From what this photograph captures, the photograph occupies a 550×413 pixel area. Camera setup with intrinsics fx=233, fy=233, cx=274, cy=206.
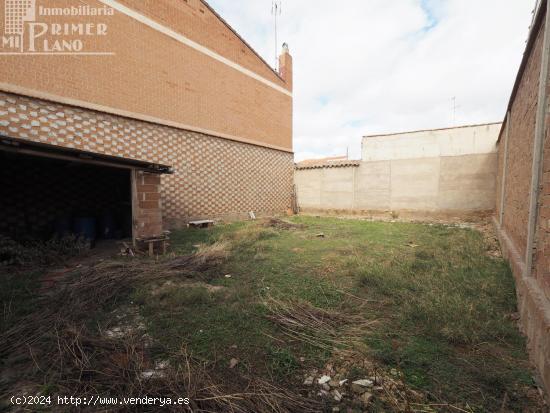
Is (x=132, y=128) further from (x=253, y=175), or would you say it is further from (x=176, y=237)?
(x=253, y=175)

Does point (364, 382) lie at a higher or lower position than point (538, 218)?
lower

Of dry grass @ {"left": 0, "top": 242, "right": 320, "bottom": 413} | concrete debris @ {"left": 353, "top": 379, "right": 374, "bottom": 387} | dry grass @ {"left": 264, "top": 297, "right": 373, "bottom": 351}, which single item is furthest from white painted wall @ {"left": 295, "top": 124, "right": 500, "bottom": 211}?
dry grass @ {"left": 0, "top": 242, "right": 320, "bottom": 413}

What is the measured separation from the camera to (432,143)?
33.9 feet

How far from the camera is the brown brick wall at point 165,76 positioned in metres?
5.89

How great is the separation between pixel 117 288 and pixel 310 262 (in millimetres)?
3072

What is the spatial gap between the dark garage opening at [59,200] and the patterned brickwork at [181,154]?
2.23 feet

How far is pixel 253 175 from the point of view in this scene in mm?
10812

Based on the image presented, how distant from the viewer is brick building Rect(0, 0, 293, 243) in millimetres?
5363

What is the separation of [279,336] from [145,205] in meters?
4.20

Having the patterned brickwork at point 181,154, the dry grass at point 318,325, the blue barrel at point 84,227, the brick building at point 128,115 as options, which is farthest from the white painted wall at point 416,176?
the dry grass at point 318,325

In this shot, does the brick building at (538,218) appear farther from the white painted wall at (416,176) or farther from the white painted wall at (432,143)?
the white painted wall at (432,143)

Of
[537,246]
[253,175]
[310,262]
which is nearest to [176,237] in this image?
[310,262]

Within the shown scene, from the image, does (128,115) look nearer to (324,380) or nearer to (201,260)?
(201,260)

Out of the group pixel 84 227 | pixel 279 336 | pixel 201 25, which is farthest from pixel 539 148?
pixel 201 25
